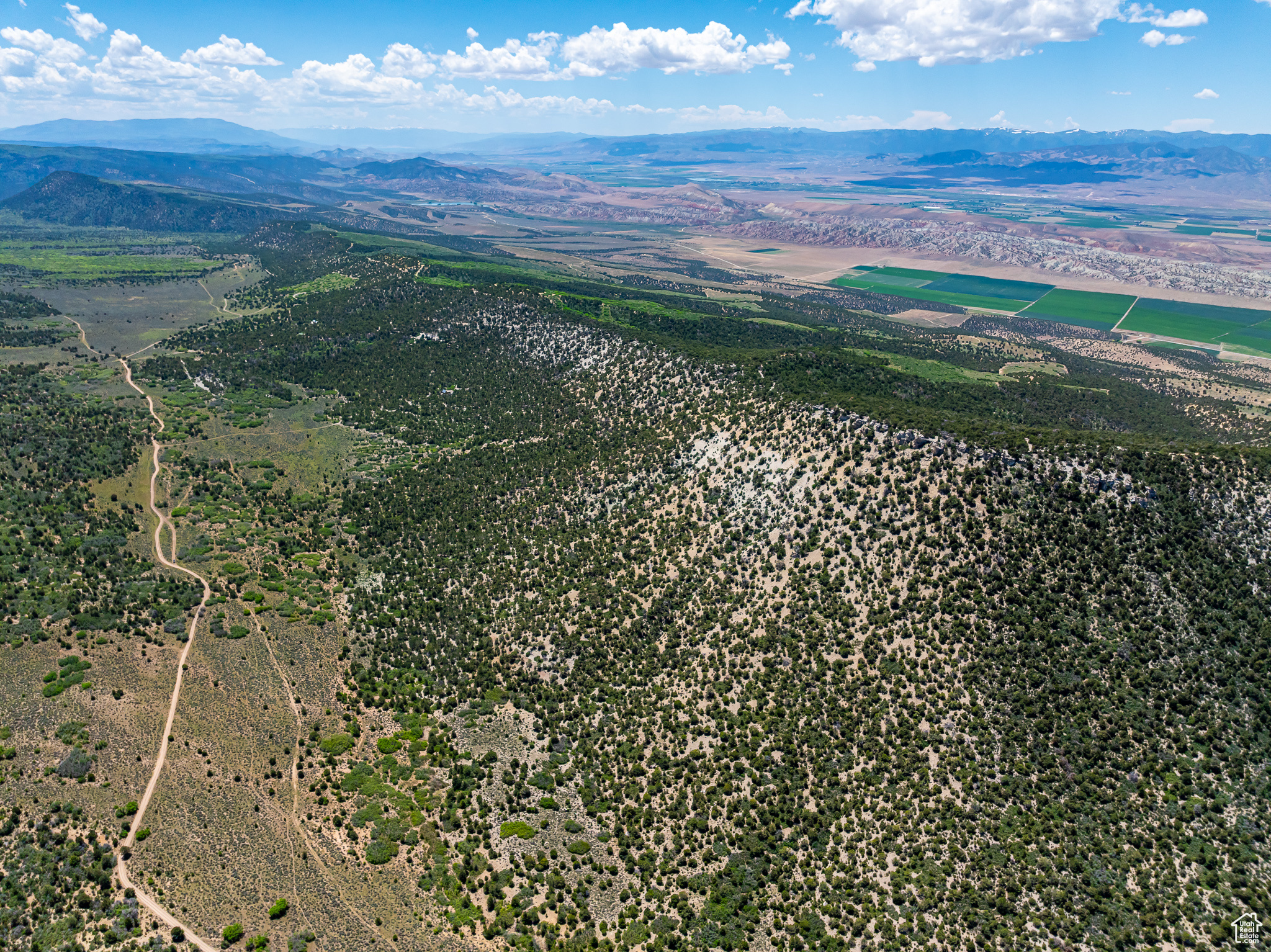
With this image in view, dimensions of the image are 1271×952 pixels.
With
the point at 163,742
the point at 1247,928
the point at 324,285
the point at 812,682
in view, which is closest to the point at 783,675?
the point at 812,682

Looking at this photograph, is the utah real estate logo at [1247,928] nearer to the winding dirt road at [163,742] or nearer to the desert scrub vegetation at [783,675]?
the desert scrub vegetation at [783,675]

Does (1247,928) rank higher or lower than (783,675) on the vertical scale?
lower

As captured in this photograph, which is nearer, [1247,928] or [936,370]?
[1247,928]

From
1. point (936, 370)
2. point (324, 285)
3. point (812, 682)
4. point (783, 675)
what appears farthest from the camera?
point (324, 285)

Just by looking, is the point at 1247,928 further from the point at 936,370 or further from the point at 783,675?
the point at 936,370

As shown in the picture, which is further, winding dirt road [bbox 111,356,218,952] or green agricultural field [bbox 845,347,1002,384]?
green agricultural field [bbox 845,347,1002,384]

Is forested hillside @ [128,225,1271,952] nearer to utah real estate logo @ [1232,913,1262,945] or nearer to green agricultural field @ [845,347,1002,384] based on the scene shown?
utah real estate logo @ [1232,913,1262,945]

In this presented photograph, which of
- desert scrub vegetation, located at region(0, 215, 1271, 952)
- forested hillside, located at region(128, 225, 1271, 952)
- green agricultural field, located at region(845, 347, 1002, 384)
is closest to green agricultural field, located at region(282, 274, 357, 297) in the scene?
desert scrub vegetation, located at region(0, 215, 1271, 952)

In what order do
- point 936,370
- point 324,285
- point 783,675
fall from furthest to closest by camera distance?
point 324,285, point 936,370, point 783,675

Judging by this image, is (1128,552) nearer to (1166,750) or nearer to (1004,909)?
(1166,750)
